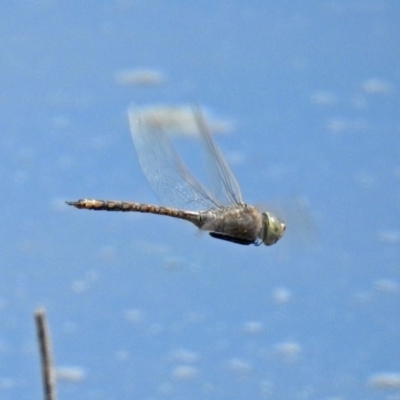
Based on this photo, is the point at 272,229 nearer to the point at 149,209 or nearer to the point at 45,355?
the point at 149,209

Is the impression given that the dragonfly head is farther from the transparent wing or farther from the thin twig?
the thin twig

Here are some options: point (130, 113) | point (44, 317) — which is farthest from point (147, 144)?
point (44, 317)

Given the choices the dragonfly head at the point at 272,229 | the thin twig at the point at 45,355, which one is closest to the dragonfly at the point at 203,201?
the dragonfly head at the point at 272,229

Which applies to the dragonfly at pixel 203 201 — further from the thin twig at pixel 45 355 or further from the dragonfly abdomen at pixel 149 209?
the thin twig at pixel 45 355

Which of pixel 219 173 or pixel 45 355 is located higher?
pixel 219 173

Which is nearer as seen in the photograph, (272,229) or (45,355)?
(45,355)

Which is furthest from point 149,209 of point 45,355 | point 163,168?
point 45,355
